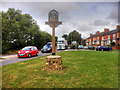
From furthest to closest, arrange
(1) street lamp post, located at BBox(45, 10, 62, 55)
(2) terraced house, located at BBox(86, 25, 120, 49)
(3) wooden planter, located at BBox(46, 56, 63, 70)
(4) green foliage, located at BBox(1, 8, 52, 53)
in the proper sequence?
(2) terraced house, located at BBox(86, 25, 120, 49) < (4) green foliage, located at BBox(1, 8, 52, 53) < (1) street lamp post, located at BBox(45, 10, 62, 55) < (3) wooden planter, located at BBox(46, 56, 63, 70)

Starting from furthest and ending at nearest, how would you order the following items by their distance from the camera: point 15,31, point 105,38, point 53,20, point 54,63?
point 105,38 → point 15,31 → point 53,20 → point 54,63

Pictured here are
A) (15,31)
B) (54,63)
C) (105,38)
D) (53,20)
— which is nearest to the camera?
(54,63)

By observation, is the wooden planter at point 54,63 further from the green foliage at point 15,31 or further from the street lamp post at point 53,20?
the green foliage at point 15,31

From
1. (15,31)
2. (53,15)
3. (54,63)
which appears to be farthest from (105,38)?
(54,63)

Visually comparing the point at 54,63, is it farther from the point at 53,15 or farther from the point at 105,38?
the point at 105,38

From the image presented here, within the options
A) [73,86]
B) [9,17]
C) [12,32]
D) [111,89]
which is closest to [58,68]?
[73,86]

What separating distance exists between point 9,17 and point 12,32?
5595 millimetres

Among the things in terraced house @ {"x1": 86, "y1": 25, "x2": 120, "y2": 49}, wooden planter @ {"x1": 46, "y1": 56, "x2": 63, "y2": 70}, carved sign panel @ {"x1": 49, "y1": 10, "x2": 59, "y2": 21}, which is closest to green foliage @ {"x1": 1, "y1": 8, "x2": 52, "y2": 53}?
carved sign panel @ {"x1": 49, "y1": 10, "x2": 59, "y2": 21}

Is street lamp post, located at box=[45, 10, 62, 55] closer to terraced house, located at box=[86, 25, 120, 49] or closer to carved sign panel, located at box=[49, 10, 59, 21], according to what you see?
carved sign panel, located at box=[49, 10, 59, 21]

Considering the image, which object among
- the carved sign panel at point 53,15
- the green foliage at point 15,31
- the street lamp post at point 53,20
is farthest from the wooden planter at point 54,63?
the green foliage at point 15,31

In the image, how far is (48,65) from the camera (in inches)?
231

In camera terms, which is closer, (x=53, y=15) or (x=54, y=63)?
(x=54, y=63)

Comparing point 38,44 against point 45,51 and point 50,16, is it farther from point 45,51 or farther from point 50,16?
point 50,16

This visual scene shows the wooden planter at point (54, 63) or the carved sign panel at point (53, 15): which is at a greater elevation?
the carved sign panel at point (53, 15)
